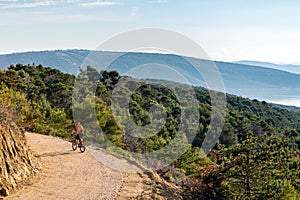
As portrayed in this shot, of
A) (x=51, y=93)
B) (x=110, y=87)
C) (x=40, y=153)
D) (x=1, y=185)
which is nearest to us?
(x=1, y=185)

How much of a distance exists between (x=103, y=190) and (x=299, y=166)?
531 inches

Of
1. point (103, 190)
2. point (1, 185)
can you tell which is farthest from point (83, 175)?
point (1, 185)

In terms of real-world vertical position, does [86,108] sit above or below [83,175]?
above

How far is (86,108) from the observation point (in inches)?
969

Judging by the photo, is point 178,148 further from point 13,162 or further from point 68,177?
point 13,162

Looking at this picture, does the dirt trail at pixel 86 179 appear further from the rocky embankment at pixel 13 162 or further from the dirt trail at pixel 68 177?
the rocky embankment at pixel 13 162

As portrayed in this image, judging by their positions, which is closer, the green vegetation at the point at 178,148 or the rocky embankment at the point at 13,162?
the rocky embankment at the point at 13,162

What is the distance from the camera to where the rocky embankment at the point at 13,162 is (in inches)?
403

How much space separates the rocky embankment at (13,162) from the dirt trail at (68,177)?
268 mm

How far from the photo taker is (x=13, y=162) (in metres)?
11.2

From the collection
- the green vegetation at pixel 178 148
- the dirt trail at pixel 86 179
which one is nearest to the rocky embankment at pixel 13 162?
the dirt trail at pixel 86 179

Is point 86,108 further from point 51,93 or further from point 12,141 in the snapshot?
point 51,93

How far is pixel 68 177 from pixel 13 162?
211 centimetres

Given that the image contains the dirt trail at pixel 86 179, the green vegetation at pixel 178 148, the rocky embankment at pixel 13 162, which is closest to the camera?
the rocky embankment at pixel 13 162
